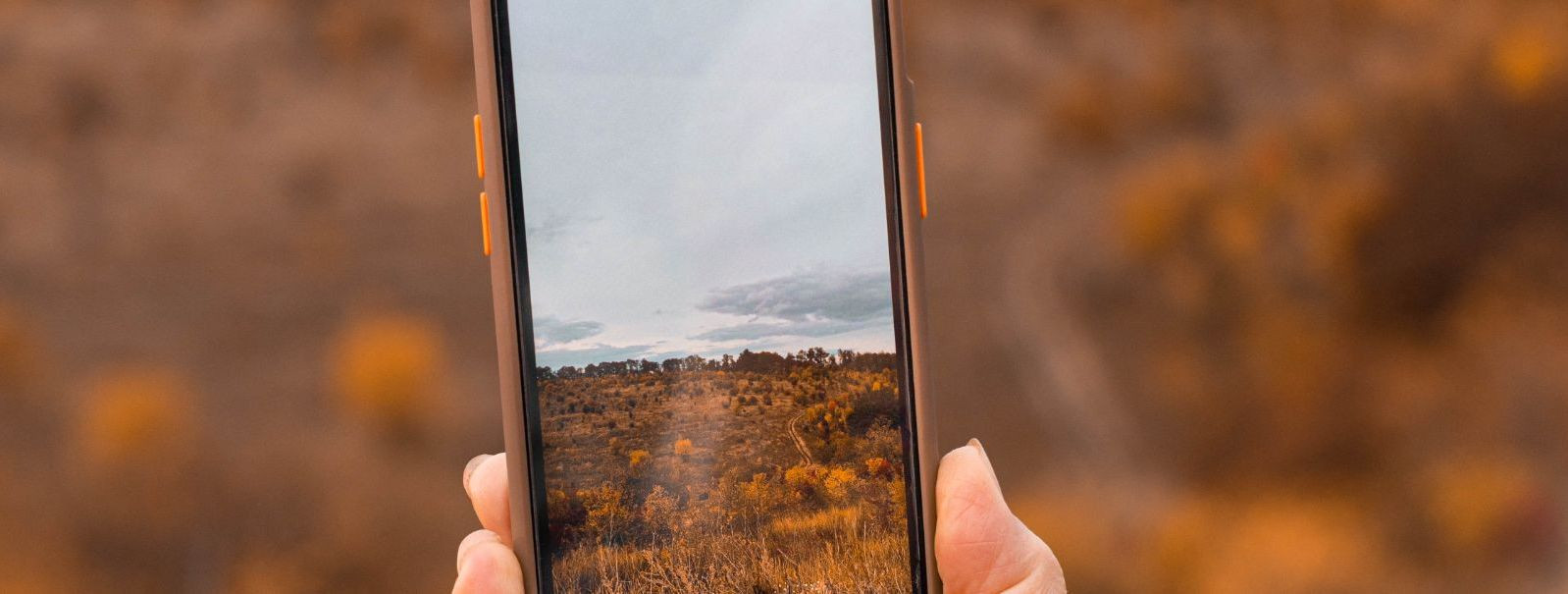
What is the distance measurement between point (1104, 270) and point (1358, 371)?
30cm

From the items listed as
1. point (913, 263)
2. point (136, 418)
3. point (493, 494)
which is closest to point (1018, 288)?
point (913, 263)

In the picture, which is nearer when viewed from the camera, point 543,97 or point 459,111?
point 543,97

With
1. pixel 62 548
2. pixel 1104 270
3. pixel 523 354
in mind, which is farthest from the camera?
pixel 1104 270

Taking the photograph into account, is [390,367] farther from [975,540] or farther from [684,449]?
[975,540]

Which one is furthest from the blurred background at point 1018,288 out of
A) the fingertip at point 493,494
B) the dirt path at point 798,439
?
the dirt path at point 798,439

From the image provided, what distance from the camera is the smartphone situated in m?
0.53

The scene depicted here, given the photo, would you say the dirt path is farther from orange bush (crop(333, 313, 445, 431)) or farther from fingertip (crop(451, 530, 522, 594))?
orange bush (crop(333, 313, 445, 431))

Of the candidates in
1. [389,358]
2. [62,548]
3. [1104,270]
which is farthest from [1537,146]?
[62,548]

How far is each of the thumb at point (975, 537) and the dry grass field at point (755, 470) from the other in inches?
0.9

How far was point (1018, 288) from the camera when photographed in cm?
99

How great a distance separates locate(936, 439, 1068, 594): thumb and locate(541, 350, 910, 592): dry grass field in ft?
0.08

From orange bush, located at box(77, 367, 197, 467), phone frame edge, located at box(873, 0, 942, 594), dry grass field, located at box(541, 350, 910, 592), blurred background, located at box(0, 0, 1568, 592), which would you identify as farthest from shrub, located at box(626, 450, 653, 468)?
orange bush, located at box(77, 367, 197, 467)

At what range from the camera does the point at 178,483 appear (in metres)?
0.89

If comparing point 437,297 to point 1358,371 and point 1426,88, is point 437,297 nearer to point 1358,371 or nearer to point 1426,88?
point 1358,371
